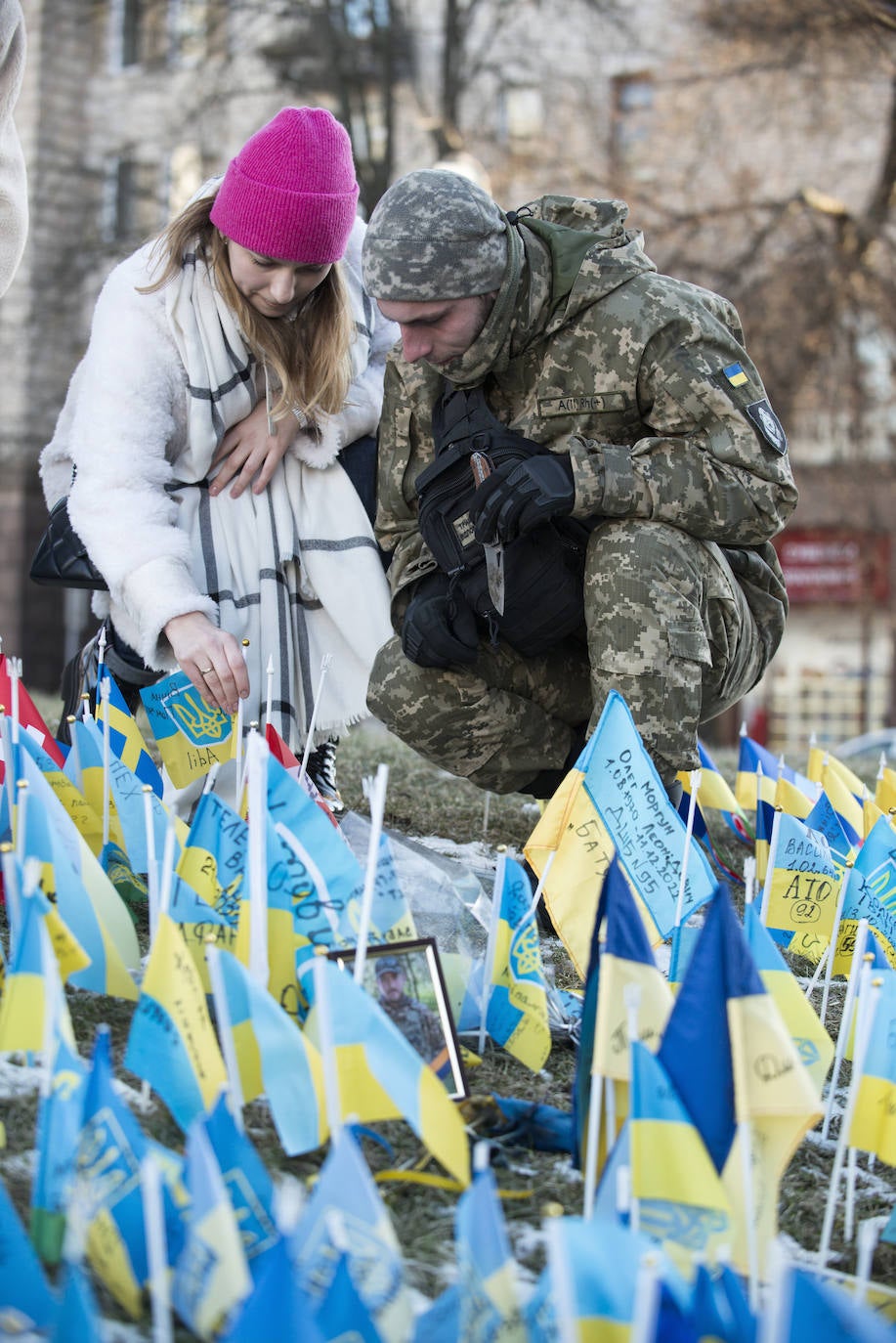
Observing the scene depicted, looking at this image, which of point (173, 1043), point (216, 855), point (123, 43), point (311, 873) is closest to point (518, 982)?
point (311, 873)

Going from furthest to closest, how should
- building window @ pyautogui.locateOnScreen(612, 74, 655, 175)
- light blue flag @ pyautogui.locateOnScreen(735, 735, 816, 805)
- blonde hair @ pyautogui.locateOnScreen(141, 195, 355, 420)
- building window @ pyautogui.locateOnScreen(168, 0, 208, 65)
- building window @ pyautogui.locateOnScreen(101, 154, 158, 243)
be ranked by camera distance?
1. building window @ pyautogui.locateOnScreen(101, 154, 158, 243)
2. building window @ pyautogui.locateOnScreen(612, 74, 655, 175)
3. building window @ pyautogui.locateOnScreen(168, 0, 208, 65)
4. light blue flag @ pyautogui.locateOnScreen(735, 735, 816, 805)
5. blonde hair @ pyautogui.locateOnScreen(141, 195, 355, 420)

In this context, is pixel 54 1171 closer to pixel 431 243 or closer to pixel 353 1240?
pixel 353 1240

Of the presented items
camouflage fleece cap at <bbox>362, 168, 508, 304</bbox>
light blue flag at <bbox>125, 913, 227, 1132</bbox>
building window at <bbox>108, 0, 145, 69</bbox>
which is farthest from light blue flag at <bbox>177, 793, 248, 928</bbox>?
building window at <bbox>108, 0, 145, 69</bbox>

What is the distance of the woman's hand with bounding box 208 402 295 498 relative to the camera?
3342mm

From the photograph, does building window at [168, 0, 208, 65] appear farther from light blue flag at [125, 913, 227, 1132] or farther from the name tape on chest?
light blue flag at [125, 913, 227, 1132]

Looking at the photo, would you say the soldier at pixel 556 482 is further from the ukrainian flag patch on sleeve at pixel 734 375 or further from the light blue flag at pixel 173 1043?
the light blue flag at pixel 173 1043

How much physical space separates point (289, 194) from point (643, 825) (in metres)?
1.40

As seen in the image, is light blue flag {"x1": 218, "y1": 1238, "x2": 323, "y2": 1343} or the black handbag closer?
light blue flag {"x1": 218, "y1": 1238, "x2": 323, "y2": 1343}

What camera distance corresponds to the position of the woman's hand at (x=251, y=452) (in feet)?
11.0

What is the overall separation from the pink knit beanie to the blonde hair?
15 cm

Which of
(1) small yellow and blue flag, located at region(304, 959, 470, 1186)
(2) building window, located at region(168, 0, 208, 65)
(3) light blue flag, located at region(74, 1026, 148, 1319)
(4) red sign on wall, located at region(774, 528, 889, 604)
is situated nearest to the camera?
(3) light blue flag, located at region(74, 1026, 148, 1319)

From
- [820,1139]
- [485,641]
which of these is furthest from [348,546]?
[820,1139]

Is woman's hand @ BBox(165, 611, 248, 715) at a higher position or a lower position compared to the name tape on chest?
lower

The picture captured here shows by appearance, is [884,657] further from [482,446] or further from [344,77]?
[482,446]
